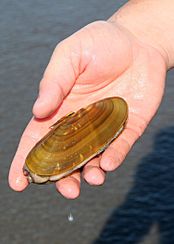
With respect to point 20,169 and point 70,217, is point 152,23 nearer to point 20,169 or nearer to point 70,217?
point 20,169

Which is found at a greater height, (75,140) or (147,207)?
(75,140)

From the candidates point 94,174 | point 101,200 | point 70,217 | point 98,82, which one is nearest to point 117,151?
point 94,174

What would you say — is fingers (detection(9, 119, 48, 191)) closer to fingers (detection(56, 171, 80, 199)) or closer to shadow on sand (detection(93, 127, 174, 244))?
fingers (detection(56, 171, 80, 199))

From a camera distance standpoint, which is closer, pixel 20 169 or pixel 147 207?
pixel 20 169

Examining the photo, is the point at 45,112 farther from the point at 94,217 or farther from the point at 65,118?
the point at 94,217

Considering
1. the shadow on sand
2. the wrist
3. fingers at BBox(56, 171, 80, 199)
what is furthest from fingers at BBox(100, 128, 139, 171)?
the shadow on sand

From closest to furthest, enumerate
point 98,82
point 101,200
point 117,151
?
point 117,151 → point 98,82 → point 101,200

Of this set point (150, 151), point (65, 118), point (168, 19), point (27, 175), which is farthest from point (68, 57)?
point (150, 151)
